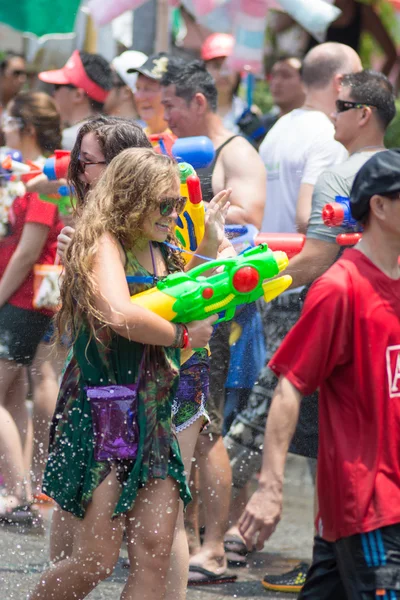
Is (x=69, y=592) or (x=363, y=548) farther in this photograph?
(x=69, y=592)

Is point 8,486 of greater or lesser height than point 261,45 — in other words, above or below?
below

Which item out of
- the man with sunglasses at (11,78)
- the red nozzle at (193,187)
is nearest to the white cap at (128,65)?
the man with sunglasses at (11,78)

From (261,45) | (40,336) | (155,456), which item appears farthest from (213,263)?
(261,45)

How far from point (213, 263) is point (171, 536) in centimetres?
86

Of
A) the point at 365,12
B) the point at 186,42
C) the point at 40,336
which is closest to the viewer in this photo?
the point at 40,336

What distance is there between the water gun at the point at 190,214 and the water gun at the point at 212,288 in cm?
49

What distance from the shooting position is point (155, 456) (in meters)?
3.46

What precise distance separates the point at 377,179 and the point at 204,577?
8.18ft

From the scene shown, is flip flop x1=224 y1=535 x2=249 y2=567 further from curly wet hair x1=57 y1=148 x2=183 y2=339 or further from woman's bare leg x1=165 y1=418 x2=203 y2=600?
curly wet hair x1=57 y1=148 x2=183 y2=339

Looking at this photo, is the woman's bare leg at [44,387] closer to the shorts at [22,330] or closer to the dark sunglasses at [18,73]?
the shorts at [22,330]

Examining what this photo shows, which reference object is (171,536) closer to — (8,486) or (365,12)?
(8,486)

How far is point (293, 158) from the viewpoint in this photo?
19.7 feet

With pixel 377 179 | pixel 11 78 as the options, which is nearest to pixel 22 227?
pixel 377 179

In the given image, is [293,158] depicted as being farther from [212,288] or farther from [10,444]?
[212,288]
